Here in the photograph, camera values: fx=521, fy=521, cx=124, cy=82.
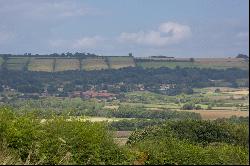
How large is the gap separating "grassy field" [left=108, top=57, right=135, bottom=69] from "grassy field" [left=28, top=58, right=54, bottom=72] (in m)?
21.6

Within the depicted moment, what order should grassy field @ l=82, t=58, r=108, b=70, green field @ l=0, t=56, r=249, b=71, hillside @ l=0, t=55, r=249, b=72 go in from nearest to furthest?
hillside @ l=0, t=55, r=249, b=72, green field @ l=0, t=56, r=249, b=71, grassy field @ l=82, t=58, r=108, b=70

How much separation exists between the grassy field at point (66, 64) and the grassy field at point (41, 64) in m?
2.47

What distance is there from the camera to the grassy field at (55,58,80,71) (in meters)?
180

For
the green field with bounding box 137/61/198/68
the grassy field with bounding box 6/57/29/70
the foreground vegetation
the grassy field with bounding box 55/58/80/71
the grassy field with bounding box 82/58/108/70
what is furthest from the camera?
the grassy field with bounding box 82/58/108/70

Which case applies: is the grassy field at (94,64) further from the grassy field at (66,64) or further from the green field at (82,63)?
the grassy field at (66,64)

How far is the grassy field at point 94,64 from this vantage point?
183m

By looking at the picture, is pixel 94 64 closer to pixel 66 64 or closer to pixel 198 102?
pixel 66 64

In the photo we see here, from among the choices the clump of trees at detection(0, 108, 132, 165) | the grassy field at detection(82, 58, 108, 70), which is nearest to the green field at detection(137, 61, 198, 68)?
the grassy field at detection(82, 58, 108, 70)

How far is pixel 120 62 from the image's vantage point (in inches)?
7431

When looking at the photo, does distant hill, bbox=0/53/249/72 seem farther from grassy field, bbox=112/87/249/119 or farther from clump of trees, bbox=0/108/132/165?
clump of trees, bbox=0/108/132/165

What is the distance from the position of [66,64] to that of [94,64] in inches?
406

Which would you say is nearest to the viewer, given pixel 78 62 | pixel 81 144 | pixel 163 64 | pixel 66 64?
pixel 81 144

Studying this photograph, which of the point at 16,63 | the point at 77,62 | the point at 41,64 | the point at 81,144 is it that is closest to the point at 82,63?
the point at 77,62

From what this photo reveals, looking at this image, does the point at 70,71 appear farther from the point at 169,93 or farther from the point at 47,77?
the point at 169,93
